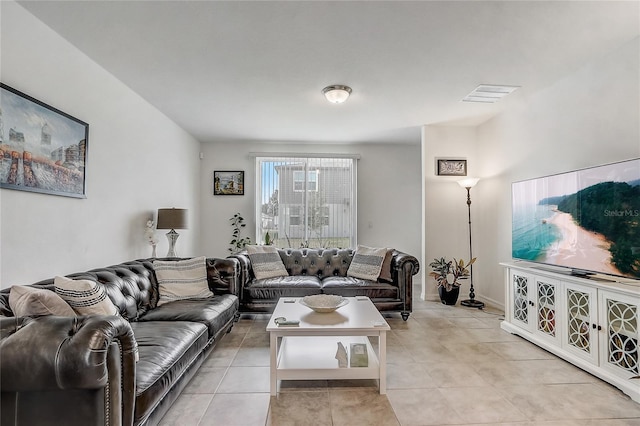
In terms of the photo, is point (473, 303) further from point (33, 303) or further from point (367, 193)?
point (33, 303)

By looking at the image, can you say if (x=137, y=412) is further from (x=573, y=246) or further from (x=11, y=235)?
(x=573, y=246)

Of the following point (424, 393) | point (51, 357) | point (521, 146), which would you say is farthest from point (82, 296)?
point (521, 146)

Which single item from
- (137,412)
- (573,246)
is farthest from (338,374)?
(573,246)

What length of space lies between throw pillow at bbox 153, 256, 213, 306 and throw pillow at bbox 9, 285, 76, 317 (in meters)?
1.29

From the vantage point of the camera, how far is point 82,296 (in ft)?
5.89

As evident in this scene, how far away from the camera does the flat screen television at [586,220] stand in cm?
223

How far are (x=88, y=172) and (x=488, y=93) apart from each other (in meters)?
3.98

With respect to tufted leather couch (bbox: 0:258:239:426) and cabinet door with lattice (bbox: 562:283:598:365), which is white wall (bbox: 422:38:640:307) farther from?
tufted leather couch (bbox: 0:258:239:426)

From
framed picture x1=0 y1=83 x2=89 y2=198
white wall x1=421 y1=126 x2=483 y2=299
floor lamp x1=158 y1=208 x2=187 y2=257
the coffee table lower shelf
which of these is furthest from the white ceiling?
the coffee table lower shelf

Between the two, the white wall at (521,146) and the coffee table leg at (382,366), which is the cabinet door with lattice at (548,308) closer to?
the white wall at (521,146)

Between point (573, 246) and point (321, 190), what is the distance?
380 centimetres

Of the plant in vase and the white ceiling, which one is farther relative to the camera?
the plant in vase

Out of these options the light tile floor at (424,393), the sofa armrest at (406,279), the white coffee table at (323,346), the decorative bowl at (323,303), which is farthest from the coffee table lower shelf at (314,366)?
the sofa armrest at (406,279)

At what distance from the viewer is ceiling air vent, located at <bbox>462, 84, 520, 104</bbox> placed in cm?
333
